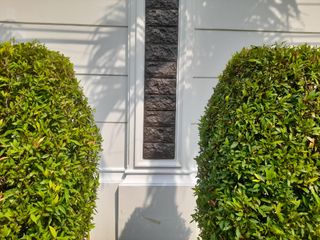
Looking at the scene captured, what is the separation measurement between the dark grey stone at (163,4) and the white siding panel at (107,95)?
0.86m

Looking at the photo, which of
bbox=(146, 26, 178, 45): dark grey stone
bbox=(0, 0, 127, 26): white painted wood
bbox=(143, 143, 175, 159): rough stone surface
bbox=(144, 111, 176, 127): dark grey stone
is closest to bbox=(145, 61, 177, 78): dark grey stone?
bbox=(146, 26, 178, 45): dark grey stone

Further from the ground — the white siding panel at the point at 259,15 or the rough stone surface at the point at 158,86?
the white siding panel at the point at 259,15

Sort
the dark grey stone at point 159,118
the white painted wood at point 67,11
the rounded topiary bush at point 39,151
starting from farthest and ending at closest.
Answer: the dark grey stone at point 159,118 < the white painted wood at point 67,11 < the rounded topiary bush at point 39,151

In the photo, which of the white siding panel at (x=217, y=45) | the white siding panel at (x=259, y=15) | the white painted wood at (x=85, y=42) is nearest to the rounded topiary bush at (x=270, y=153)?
the white siding panel at (x=217, y=45)

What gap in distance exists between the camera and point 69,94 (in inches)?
85.0

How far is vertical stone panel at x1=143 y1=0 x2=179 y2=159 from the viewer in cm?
334

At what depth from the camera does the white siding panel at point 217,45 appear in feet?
11.5

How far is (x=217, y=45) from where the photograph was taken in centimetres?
351

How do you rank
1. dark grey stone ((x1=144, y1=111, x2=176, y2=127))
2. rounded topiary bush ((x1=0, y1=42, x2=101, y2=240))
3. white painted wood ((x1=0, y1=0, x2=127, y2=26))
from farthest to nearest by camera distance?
dark grey stone ((x1=144, y1=111, x2=176, y2=127)), white painted wood ((x1=0, y1=0, x2=127, y2=26)), rounded topiary bush ((x1=0, y1=42, x2=101, y2=240))

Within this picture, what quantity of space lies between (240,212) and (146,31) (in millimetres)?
2254

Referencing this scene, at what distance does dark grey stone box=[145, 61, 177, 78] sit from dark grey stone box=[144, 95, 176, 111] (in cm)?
24

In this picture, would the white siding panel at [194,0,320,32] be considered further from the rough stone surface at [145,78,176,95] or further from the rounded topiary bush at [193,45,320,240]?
the rounded topiary bush at [193,45,320,240]

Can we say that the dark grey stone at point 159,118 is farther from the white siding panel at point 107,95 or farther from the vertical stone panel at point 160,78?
the white siding panel at point 107,95

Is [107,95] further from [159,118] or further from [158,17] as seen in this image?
[158,17]
